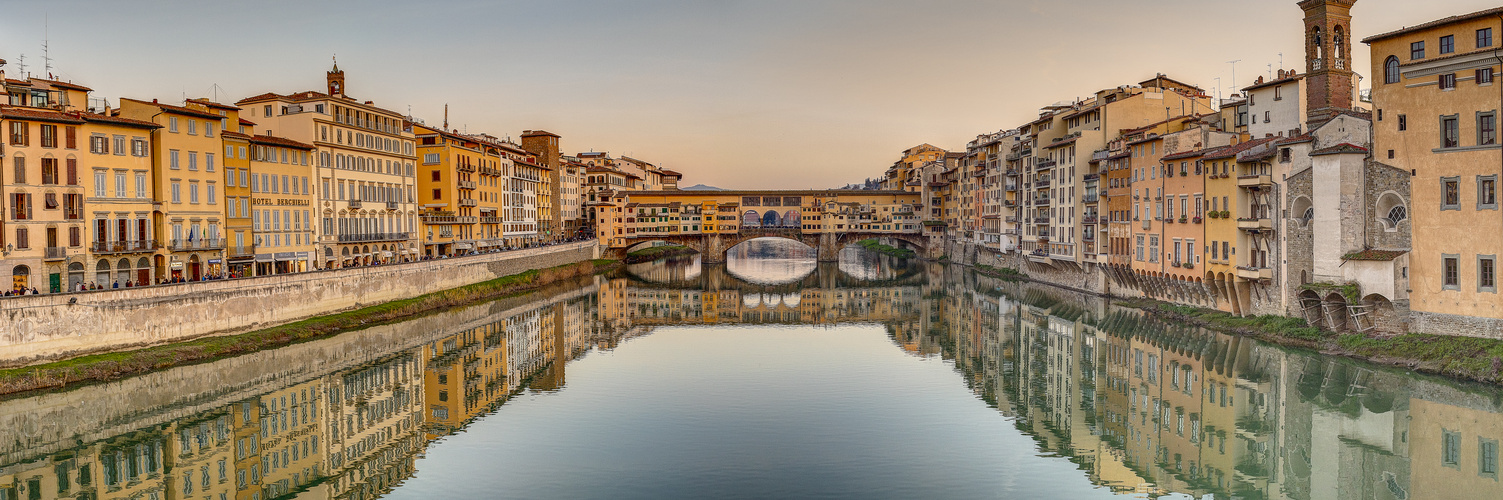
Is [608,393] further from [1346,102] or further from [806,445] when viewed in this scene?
[1346,102]

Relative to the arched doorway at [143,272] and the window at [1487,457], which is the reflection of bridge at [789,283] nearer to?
the arched doorway at [143,272]

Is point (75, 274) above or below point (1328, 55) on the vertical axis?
below

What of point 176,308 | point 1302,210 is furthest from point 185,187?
point 1302,210

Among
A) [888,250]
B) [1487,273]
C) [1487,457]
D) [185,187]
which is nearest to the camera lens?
[1487,457]

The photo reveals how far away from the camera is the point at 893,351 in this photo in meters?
34.2

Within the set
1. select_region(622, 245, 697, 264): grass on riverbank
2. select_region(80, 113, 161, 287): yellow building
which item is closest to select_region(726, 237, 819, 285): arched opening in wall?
select_region(622, 245, 697, 264): grass on riverbank

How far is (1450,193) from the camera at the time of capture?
24.7m

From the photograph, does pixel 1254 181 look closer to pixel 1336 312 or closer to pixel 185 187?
pixel 1336 312

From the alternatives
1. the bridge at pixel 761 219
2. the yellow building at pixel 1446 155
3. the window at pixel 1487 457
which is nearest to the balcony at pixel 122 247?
→ the window at pixel 1487 457

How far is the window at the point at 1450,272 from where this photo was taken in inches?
969

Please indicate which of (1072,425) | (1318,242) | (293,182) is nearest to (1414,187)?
(1318,242)

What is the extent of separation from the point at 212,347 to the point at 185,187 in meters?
8.21

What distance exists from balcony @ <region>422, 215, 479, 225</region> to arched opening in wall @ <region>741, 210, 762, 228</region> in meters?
31.9

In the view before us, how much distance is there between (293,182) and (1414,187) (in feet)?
131
